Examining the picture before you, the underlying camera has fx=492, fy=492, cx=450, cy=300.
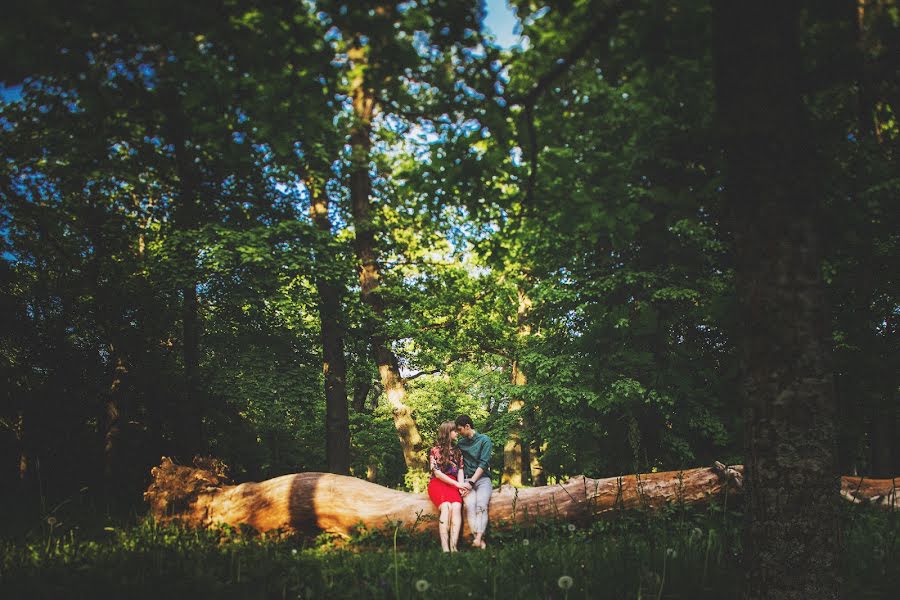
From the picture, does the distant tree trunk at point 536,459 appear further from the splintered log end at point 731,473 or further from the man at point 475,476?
the splintered log end at point 731,473

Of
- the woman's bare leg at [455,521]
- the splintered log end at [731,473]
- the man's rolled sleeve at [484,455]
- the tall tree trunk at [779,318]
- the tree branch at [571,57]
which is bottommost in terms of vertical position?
the woman's bare leg at [455,521]

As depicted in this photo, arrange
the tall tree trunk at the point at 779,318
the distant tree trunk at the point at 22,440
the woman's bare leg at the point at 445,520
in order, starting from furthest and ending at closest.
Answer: the distant tree trunk at the point at 22,440 < the woman's bare leg at the point at 445,520 < the tall tree trunk at the point at 779,318

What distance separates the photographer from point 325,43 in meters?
3.18

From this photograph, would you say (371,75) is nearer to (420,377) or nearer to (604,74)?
(604,74)

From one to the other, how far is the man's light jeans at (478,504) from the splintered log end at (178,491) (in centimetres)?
443

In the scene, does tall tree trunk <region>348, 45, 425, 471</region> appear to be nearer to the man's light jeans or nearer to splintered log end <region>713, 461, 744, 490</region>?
the man's light jeans

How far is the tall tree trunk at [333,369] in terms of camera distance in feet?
44.7

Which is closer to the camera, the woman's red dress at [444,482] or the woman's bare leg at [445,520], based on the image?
the woman's bare leg at [445,520]

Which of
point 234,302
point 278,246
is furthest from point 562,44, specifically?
point 234,302

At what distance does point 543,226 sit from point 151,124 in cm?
321

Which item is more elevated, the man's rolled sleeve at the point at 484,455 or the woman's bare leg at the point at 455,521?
the man's rolled sleeve at the point at 484,455

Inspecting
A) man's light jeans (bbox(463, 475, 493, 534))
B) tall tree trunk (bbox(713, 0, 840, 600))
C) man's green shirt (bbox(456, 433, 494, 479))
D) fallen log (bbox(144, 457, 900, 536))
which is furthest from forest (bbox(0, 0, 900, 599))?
man's green shirt (bbox(456, 433, 494, 479))

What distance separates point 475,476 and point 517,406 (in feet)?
40.7

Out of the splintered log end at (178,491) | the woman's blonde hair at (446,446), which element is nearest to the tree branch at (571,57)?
the woman's blonde hair at (446,446)
